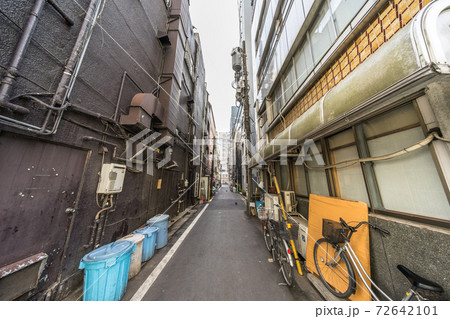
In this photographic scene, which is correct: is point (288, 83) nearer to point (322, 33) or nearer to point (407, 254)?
point (322, 33)

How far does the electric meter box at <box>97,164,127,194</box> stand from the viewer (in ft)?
10.5

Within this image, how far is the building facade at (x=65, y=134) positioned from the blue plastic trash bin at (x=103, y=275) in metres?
0.75

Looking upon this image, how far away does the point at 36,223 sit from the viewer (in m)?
2.16

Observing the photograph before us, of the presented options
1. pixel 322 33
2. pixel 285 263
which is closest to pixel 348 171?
pixel 285 263

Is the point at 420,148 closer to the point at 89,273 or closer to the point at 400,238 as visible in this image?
the point at 400,238

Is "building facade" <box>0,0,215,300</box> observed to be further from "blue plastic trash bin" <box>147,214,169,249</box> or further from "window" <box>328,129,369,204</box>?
"window" <box>328,129,369,204</box>

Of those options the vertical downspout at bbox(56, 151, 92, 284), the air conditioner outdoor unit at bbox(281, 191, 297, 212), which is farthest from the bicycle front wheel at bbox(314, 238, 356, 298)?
the vertical downspout at bbox(56, 151, 92, 284)

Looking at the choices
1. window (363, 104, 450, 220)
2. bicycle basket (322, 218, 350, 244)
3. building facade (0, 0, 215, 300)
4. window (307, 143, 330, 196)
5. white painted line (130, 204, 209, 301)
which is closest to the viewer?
window (363, 104, 450, 220)

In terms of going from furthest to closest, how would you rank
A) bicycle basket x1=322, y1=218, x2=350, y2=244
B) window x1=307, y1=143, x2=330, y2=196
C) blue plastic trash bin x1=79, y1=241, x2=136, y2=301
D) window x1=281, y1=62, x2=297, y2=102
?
window x1=281, y1=62, x2=297, y2=102 < window x1=307, y1=143, x2=330, y2=196 < bicycle basket x1=322, y1=218, x2=350, y2=244 < blue plastic trash bin x1=79, y1=241, x2=136, y2=301

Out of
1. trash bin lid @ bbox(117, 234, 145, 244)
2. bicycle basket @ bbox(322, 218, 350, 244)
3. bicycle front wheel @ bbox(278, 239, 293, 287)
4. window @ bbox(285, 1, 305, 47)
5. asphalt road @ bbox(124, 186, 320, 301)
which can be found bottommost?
asphalt road @ bbox(124, 186, 320, 301)

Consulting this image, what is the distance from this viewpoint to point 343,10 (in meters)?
3.14

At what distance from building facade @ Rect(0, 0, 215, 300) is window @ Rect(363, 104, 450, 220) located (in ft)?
18.9

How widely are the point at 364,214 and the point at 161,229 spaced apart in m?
5.06

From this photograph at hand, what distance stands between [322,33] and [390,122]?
3.43m
